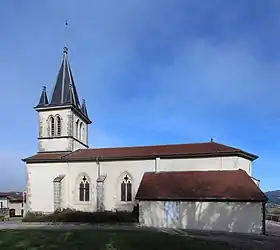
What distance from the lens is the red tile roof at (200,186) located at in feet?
81.2

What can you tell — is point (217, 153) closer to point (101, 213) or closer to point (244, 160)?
point (244, 160)

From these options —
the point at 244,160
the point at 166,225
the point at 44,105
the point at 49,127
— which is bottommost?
the point at 166,225

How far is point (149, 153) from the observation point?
107 ft

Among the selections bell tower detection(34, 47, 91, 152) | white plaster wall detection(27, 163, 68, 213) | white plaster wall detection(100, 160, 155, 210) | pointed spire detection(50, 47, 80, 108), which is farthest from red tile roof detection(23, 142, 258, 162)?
pointed spire detection(50, 47, 80, 108)

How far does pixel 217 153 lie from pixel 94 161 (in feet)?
38.7

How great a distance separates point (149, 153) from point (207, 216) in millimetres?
9341

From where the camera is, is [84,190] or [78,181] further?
[78,181]

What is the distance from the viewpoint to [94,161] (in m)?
33.5

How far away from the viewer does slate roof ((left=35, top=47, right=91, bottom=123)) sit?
3775cm

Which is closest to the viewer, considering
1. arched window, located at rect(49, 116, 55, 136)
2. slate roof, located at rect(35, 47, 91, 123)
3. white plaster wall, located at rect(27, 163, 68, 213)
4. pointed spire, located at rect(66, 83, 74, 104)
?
white plaster wall, located at rect(27, 163, 68, 213)

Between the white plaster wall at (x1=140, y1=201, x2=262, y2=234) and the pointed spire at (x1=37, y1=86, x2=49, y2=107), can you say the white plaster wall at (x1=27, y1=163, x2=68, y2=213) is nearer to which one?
the pointed spire at (x1=37, y1=86, x2=49, y2=107)

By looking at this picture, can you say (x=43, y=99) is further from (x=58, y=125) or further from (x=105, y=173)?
(x=105, y=173)

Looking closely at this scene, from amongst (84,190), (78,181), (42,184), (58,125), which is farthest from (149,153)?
(42,184)

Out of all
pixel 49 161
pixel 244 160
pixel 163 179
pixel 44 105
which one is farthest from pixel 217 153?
pixel 44 105
